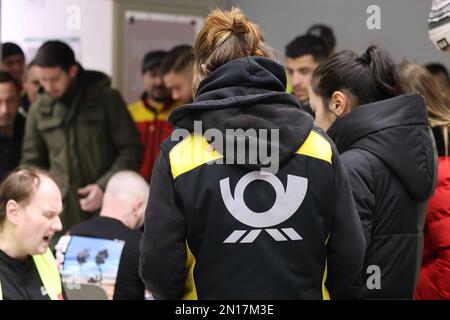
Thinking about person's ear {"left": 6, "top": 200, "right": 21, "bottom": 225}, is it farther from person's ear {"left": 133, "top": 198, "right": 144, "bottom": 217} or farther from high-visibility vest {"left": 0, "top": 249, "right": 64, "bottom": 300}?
person's ear {"left": 133, "top": 198, "right": 144, "bottom": 217}

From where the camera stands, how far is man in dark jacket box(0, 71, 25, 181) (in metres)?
4.77

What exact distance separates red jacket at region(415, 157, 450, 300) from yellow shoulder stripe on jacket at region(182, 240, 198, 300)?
1108mm

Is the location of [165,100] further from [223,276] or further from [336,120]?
[223,276]

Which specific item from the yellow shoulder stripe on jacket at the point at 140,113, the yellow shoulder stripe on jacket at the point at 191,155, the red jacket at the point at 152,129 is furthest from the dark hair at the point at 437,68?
the yellow shoulder stripe on jacket at the point at 191,155

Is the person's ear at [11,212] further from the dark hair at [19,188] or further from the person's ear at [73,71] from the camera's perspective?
the person's ear at [73,71]

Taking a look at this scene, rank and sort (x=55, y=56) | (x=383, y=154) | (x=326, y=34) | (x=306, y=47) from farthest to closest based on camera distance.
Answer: (x=55, y=56), (x=326, y=34), (x=306, y=47), (x=383, y=154)

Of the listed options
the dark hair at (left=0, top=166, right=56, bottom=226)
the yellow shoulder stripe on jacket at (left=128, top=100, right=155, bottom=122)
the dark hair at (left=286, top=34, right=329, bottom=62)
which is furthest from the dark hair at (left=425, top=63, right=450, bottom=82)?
the dark hair at (left=0, top=166, right=56, bottom=226)

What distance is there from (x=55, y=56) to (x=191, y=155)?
2773mm

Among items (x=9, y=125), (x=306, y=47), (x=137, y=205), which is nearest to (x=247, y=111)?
(x=137, y=205)

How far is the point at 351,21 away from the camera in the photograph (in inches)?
151

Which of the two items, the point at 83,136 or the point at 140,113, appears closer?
the point at 83,136

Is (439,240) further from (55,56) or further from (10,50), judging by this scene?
(10,50)

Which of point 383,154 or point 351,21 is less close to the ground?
point 351,21

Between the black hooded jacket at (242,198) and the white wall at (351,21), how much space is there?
70.7 inches
